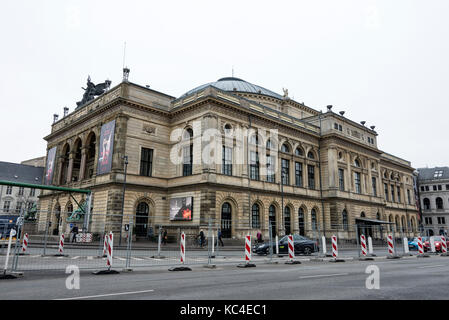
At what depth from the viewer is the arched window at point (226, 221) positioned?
31200 mm

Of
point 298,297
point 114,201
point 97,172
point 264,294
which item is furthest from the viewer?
point 97,172

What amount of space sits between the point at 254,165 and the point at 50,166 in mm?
28754

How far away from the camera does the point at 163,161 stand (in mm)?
35469

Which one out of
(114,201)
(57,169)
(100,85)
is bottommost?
(114,201)

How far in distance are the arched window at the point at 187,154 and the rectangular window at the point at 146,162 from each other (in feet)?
11.6

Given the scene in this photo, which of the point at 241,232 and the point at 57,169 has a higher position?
the point at 57,169

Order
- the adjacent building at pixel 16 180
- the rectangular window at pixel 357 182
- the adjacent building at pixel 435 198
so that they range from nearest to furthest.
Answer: the rectangular window at pixel 357 182
the adjacent building at pixel 16 180
the adjacent building at pixel 435 198

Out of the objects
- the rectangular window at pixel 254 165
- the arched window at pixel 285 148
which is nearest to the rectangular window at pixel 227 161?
the rectangular window at pixel 254 165

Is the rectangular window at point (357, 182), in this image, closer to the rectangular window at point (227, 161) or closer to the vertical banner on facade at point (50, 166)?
the rectangular window at point (227, 161)

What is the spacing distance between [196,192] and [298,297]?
82.1 ft

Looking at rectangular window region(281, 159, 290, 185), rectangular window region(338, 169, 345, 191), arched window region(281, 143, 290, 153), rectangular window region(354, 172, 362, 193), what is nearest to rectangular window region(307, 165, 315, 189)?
rectangular window region(338, 169, 345, 191)
